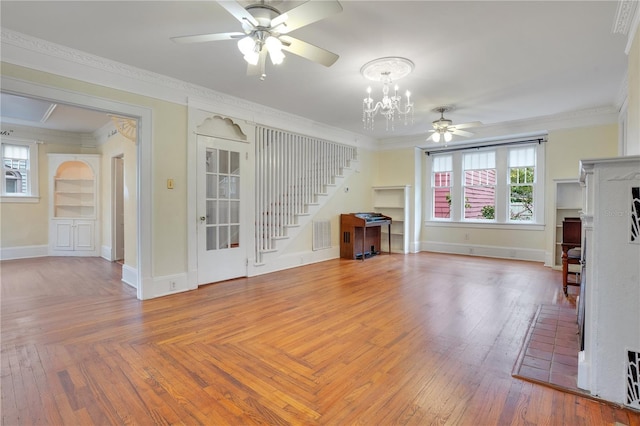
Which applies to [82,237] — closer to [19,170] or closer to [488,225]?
[19,170]

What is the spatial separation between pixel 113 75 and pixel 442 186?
275 inches

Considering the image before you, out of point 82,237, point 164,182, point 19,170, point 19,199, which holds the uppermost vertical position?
point 19,170

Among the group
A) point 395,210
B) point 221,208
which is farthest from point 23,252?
point 395,210

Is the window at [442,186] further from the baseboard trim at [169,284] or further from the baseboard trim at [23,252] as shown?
the baseboard trim at [23,252]

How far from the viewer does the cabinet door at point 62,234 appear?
674 centimetres

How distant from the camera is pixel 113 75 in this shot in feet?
11.5

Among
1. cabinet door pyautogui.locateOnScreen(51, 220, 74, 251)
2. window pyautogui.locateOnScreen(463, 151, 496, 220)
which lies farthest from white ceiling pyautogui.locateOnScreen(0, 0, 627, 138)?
cabinet door pyautogui.locateOnScreen(51, 220, 74, 251)

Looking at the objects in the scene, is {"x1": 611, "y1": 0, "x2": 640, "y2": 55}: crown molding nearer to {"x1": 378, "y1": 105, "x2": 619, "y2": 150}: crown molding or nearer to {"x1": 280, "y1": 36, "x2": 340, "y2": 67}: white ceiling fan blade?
{"x1": 280, "y1": 36, "x2": 340, "y2": 67}: white ceiling fan blade

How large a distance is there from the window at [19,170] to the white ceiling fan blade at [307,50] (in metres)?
7.27

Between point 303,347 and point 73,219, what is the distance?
23.1 feet

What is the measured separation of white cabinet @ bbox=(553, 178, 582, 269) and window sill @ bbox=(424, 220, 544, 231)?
0.52 metres

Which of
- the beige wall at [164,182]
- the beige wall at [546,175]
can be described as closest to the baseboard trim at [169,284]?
the beige wall at [164,182]

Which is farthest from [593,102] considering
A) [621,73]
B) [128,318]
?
[128,318]

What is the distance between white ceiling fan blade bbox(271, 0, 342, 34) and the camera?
1870 millimetres
